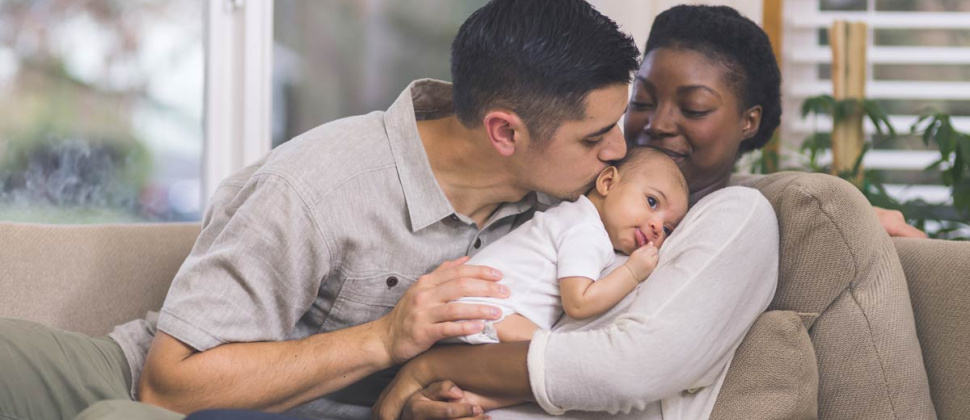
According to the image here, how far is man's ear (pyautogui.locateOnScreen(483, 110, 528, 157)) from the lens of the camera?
1578 mm

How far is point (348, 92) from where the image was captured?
Result: 3.29m

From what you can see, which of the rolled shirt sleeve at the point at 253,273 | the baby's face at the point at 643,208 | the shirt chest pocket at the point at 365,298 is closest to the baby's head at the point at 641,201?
the baby's face at the point at 643,208

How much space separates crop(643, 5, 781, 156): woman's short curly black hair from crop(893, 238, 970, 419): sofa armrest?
0.40 m

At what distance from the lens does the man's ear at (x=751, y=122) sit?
5.84 ft

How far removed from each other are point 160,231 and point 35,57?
1.20m

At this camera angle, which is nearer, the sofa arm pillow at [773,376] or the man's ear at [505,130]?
the sofa arm pillow at [773,376]

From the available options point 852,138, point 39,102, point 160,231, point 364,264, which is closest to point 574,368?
point 364,264

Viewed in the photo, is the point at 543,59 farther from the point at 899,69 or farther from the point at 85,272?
the point at 899,69

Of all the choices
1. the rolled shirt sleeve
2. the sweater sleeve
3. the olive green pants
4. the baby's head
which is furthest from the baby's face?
the olive green pants

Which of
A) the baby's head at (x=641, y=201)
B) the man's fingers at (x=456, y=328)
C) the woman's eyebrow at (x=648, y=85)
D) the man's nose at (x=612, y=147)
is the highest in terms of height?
the woman's eyebrow at (x=648, y=85)

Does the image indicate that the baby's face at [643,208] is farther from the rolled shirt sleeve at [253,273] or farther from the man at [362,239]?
the rolled shirt sleeve at [253,273]

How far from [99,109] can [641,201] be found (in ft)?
6.95

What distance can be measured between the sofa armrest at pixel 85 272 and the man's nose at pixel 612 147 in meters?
1.00

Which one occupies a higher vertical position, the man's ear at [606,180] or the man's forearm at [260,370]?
the man's ear at [606,180]
